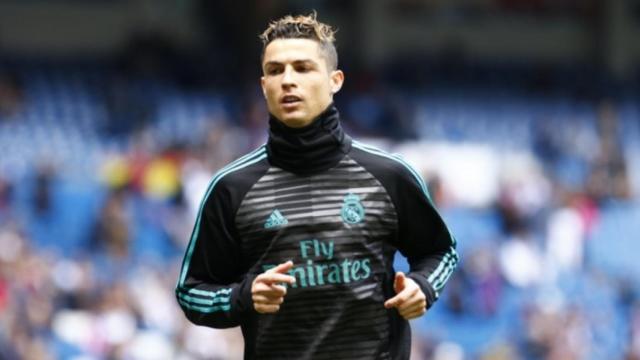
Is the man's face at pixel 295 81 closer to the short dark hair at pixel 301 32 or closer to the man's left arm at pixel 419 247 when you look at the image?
the short dark hair at pixel 301 32

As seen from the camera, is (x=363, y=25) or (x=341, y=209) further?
(x=363, y=25)

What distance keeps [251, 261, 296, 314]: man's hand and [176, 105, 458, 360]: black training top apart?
9 centimetres

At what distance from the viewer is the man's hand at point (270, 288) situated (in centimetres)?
445

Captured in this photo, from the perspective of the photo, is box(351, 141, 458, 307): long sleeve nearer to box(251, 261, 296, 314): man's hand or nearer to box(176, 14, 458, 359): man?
box(176, 14, 458, 359): man

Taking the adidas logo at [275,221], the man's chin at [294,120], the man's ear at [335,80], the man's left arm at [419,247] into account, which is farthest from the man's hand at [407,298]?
the man's ear at [335,80]

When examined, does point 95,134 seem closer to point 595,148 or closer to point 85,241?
point 85,241

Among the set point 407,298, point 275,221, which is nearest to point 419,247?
point 407,298

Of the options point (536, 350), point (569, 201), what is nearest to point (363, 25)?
point (569, 201)

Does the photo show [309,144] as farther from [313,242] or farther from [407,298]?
[407,298]

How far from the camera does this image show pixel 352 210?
4.70 m

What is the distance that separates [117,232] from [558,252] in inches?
217

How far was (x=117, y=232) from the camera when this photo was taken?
1401 centimetres

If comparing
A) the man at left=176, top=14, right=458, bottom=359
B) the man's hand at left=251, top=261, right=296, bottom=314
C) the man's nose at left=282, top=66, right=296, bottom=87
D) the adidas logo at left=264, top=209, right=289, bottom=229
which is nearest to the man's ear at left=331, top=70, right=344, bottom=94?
the man at left=176, top=14, right=458, bottom=359

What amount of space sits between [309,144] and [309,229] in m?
0.26
